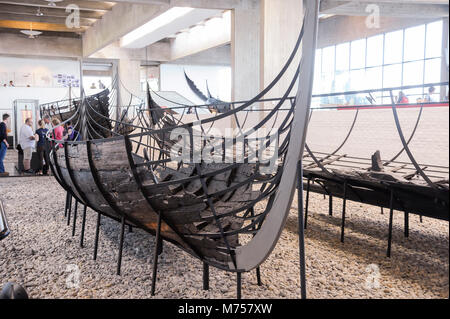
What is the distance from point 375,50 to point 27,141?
257 inches

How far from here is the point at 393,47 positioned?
94cm

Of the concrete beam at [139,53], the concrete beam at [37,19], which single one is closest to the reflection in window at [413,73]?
the concrete beam at [139,53]

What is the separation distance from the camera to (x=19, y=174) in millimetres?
6699

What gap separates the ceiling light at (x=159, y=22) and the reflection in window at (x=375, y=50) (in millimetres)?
6419

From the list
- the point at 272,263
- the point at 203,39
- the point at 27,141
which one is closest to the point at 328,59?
the point at 272,263

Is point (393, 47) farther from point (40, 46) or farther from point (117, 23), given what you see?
point (40, 46)

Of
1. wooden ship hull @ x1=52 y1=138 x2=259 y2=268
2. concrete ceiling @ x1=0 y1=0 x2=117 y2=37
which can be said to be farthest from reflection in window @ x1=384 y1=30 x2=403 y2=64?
concrete ceiling @ x1=0 y1=0 x2=117 y2=37

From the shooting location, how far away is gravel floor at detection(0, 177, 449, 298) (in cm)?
100

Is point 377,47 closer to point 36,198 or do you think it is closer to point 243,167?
point 243,167

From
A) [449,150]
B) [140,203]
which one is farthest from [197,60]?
[449,150]

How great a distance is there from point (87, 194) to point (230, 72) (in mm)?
5083

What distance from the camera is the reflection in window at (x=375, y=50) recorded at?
101cm

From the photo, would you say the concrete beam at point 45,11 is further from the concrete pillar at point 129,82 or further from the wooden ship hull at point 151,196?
the wooden ship hull at point 151,196

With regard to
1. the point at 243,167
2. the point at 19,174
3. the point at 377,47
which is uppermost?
the point at 377,47
